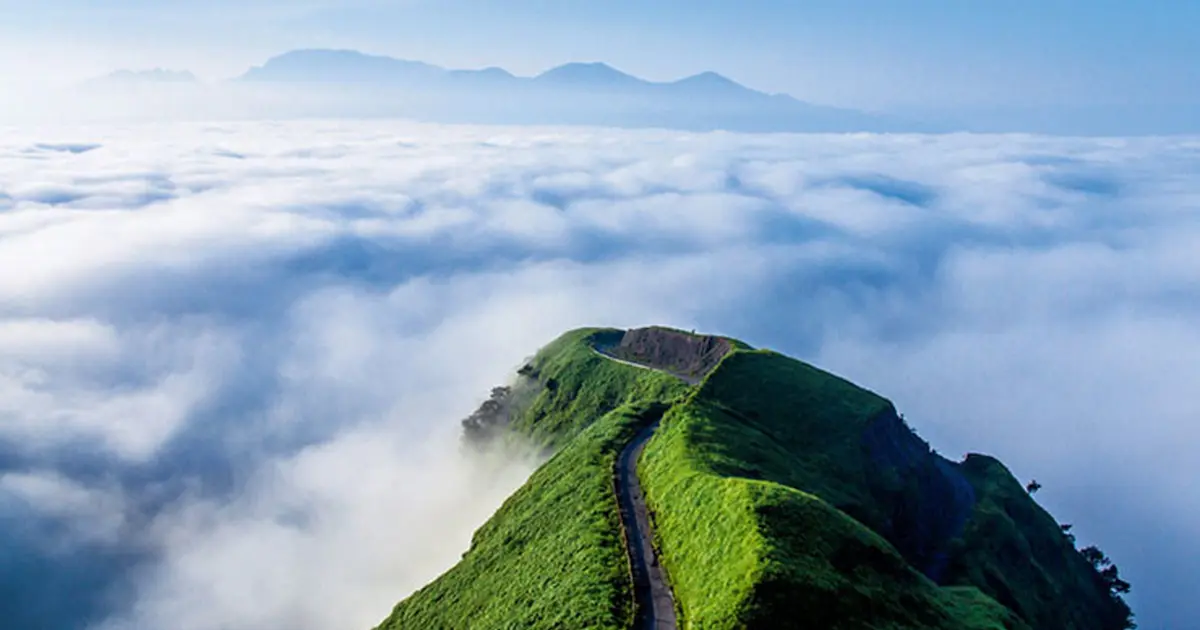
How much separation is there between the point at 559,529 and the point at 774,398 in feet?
117

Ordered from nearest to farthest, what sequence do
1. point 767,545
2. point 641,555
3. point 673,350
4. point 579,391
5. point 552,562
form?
point 767,545
point 641,555
point 552,562
point 673,350
point 579,391

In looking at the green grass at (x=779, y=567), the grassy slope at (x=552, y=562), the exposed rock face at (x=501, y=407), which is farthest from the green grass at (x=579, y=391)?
the green grass at (x=779, y=567)

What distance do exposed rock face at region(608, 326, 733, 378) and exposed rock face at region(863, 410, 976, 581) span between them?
22.8 metres

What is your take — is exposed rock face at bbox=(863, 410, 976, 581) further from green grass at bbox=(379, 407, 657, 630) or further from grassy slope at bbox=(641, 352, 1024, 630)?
green grass at bbox=(379, 407, 657, 630)

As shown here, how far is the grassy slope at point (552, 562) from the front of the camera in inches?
1692

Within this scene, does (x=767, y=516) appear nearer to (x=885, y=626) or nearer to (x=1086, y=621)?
(x=885, y=626)

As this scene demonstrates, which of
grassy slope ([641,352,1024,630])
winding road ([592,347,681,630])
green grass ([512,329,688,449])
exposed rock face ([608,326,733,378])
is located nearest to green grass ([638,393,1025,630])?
grassy slope ([641,352,1024,630])

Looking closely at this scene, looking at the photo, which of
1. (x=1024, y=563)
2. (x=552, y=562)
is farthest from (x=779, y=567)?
(x=1024, y=563)

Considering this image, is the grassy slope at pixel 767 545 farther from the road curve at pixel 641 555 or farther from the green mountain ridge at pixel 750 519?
the road curve at pixel 641 555

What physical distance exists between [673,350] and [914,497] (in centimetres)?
3812

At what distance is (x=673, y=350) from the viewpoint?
10688 centimetres

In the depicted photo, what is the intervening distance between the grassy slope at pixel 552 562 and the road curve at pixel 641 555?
0.72 meters

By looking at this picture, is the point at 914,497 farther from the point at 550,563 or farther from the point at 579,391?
the point at 550,563

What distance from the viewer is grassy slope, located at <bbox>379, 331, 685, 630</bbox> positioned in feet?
141
